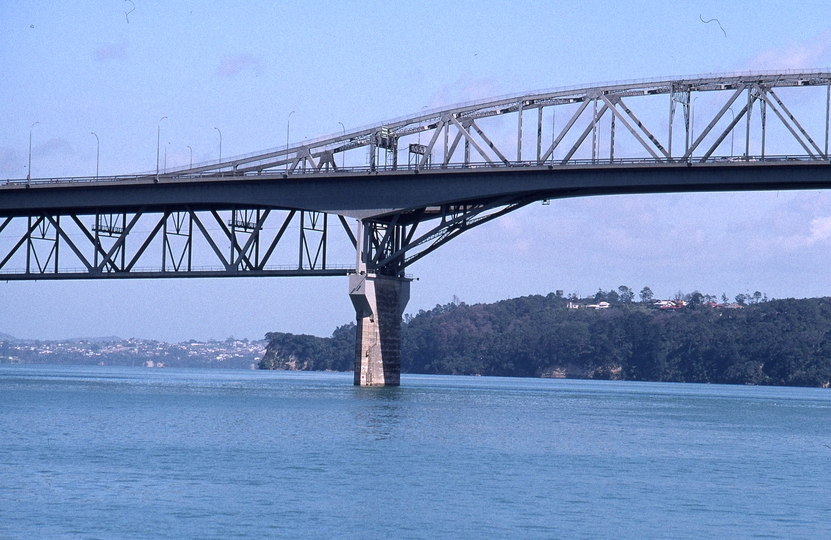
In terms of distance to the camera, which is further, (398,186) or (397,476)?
(398,186)

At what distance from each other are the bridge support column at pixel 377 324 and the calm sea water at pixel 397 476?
23.3 metres

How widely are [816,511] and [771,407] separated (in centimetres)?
6324

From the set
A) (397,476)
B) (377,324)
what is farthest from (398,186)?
(397,476)

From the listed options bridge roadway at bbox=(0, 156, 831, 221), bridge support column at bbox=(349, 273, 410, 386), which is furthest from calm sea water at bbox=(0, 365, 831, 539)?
bridge support column at bbox=(349, 273, 410, 386)

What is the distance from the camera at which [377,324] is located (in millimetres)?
92375

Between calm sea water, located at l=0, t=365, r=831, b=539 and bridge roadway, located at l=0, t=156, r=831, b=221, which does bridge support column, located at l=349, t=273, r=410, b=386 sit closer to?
bridge roadway, located at l=0, t=156, r=831, b=221

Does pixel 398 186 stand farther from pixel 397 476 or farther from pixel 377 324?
pixel 397 476

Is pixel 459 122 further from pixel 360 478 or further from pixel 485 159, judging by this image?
pixel 360 478

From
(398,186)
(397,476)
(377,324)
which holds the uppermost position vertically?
(398,186)

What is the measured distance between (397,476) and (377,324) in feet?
175

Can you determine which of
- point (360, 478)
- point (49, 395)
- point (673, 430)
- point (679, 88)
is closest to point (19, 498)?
point (360, 478)

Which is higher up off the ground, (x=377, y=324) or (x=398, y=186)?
(x=398, y=186)

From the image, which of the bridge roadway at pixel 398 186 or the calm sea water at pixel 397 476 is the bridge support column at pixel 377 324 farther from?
the calm sea water at pixel 397 476

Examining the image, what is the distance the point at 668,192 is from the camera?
84625 mm
